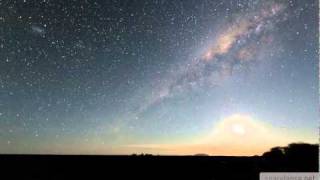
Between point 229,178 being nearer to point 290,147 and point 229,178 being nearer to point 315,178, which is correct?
point 315,178

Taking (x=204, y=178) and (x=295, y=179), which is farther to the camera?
(x=204, y=178)

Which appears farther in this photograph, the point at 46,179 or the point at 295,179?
the point at 46,179

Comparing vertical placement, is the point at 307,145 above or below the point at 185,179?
above

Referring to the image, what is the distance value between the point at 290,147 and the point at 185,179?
15959mm

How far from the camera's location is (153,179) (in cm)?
2609

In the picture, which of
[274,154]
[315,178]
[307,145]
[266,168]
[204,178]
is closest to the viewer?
[315,178]

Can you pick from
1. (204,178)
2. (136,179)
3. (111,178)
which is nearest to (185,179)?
(204,178)

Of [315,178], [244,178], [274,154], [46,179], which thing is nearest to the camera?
[315,178]

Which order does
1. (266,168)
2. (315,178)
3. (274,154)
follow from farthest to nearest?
1. (274,154)
2. (266,168)
3. (315,178)

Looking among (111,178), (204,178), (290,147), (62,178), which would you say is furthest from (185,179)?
(290,147)

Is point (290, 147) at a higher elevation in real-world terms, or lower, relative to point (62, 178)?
higher

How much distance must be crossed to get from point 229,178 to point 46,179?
1182 cm

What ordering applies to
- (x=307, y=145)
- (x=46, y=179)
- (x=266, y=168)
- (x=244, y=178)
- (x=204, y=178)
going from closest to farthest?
(x=244, y=178) → (x=204, y=178) → (x=46, y=179) → (x=266, y=168) → (x=307, y=145)

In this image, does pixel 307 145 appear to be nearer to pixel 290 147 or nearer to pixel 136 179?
pixel 290 147
